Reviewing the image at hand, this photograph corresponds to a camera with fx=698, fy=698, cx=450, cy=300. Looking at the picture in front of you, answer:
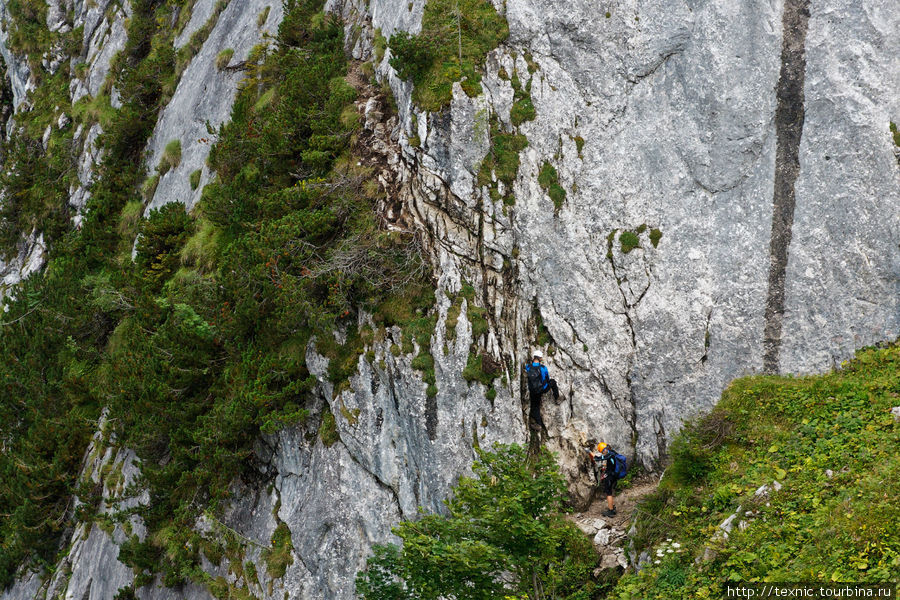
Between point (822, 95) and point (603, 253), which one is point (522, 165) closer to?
point (603, 253)

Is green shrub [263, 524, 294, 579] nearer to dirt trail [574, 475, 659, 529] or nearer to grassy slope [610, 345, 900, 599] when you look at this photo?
dirt trail [574, 475, 659, 529]

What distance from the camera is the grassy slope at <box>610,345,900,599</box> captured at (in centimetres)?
906

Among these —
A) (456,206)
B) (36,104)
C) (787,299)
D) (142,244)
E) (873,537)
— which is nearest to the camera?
(873,537)

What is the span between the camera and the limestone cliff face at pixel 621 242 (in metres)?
14.3

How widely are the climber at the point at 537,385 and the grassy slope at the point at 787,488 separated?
2.92 meters

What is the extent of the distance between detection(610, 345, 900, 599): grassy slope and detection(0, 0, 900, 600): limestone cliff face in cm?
154

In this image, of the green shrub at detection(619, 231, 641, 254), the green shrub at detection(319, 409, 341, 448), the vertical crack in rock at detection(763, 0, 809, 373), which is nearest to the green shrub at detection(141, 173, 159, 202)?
the green shrub at detection(319, 409, 341, 448)

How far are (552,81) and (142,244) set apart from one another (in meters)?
12.1

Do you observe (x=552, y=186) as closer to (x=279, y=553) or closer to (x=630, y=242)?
(x=630, y=242)

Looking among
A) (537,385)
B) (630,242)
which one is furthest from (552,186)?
(537,385)

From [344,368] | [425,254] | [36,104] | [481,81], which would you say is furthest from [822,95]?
[36,104]

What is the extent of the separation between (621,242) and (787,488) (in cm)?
637

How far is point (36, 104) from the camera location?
99.2ft

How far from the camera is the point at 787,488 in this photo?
10.6 meters
